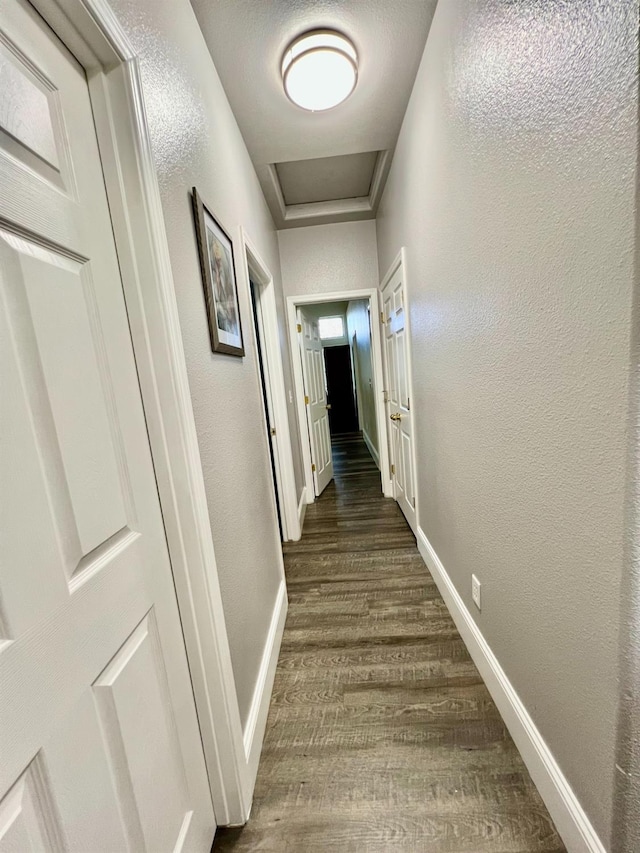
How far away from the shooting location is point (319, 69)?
4.96 feet

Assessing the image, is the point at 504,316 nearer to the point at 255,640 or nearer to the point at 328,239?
the point at 255,640

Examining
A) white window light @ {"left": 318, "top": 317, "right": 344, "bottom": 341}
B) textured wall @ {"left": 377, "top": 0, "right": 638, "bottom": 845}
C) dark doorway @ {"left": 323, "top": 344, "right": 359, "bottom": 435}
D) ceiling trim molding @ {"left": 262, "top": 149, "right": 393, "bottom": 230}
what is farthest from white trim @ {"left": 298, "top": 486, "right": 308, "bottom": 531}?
white window light @ {"left": 318, "top": 317, "right": 344, "bottom": 341}

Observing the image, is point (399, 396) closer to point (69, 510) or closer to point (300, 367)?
point (300, 367)

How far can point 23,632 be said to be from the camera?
1.60ft

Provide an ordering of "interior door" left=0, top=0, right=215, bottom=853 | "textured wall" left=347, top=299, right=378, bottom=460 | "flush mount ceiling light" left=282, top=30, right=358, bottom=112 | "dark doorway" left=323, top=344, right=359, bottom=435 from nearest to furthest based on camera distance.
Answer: "interior door" left=0, top=0, right=215, bottom=853 < "flush mount ceiling light" left=282, top=30, right=358, bottom=112 < "textured wall" left=347, top=299, right=378, bottom=460 < "dark doorway" left=323, top=344, right=359, bottom=435

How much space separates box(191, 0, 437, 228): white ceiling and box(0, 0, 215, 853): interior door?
1146mm

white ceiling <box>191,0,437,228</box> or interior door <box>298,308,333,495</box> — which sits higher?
white ceiling <box>191,0,437,228</box>

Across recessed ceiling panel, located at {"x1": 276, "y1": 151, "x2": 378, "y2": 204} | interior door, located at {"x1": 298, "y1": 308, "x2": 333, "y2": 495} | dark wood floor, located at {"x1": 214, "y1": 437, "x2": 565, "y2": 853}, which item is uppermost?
recessed ceiling panel, located at {"x1": 276, "y1": 151, "x2": 378, "y2": 204}

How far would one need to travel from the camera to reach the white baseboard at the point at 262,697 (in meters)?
1.12

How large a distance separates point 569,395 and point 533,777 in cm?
119

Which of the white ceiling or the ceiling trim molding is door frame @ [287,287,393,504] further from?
the white ceiling

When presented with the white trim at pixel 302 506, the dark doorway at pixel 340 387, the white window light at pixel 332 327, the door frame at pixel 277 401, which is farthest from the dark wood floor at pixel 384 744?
the white window light at pixel 332 327

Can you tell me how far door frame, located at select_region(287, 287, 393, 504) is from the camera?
3.21m

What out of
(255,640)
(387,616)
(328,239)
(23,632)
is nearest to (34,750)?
(23,632)
